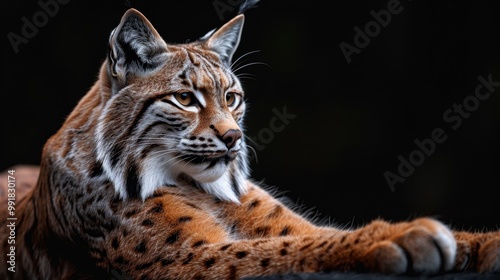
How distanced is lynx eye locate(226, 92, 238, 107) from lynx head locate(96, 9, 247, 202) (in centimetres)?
7

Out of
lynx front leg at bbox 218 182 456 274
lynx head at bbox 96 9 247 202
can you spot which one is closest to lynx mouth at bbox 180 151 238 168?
lynx head at bbox 96 9 247 202

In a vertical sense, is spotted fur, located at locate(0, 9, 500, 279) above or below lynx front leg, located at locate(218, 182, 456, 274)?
Answer: above

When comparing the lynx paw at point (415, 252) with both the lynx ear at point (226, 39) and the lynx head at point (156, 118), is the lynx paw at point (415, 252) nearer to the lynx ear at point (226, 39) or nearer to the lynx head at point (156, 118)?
the lynx head at point (156, 118)

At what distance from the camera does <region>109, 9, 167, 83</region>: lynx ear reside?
3.95 meters

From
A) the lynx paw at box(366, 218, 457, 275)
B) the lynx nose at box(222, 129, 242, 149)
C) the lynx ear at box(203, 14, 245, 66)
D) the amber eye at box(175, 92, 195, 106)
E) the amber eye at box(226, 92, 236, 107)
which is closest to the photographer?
the lynx paw at box(366, 218, 457, 275)

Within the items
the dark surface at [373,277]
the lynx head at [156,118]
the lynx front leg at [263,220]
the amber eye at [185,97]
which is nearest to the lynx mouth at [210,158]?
the lynx head at [156,118]

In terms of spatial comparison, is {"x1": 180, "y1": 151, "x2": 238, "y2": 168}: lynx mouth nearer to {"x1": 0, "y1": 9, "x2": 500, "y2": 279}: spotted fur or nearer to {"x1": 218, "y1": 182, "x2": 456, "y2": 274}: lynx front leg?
{"x1": 0, "y1": 9, "x2": 500, "y2": 279}: spotted fur

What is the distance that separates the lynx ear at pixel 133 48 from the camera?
13.0ft

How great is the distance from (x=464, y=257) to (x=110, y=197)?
1.77 meters

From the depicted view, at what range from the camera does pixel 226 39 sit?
4527 millimetres

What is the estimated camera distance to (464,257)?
3.46m

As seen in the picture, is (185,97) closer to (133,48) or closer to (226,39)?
(133,48)

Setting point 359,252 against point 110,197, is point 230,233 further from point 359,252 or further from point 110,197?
point 359,252

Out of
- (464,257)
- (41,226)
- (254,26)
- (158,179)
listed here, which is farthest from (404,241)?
(254,26)
